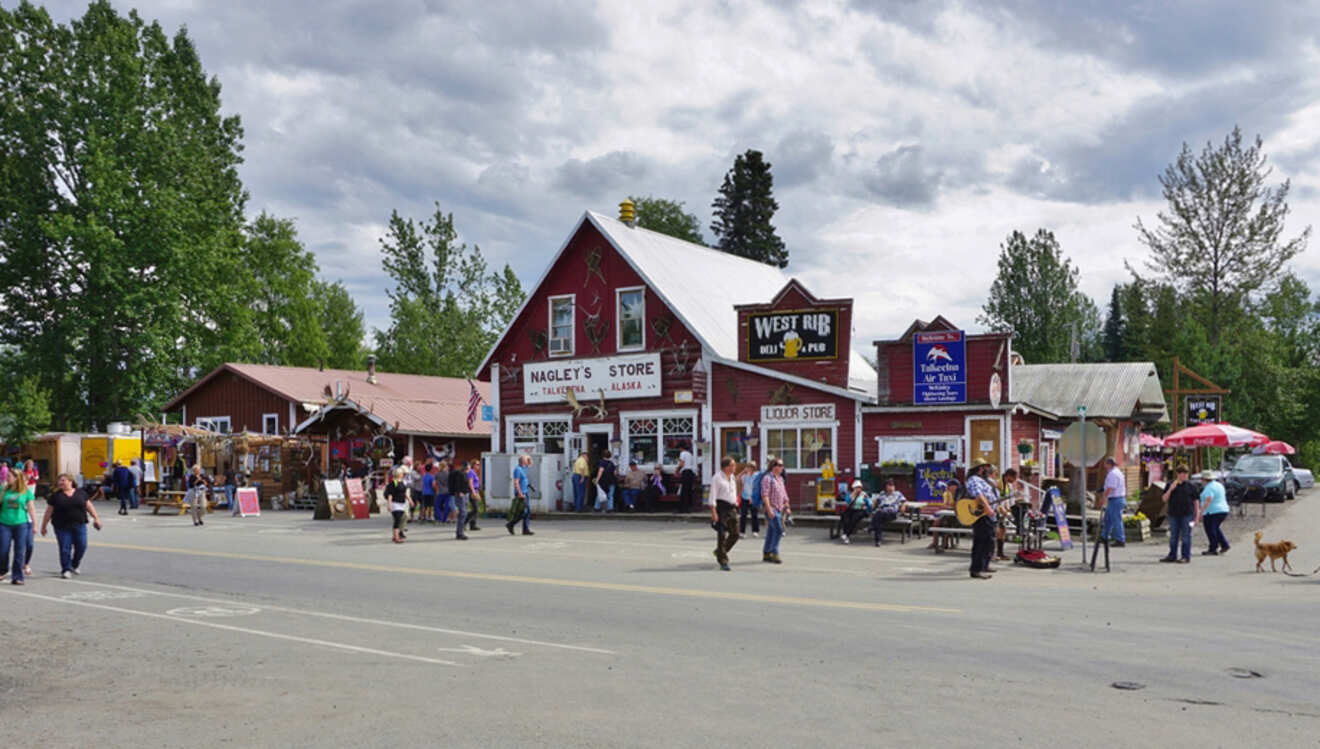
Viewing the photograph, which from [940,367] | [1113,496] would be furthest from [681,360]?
→ [1113,496]

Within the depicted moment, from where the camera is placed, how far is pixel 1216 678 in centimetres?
912

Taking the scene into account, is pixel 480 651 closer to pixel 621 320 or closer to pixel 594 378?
pixel 594 378

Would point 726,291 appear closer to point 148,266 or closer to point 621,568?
point 621,568

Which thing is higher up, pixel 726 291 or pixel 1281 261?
pixel 1281 261

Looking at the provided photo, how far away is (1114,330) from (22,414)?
9070cm

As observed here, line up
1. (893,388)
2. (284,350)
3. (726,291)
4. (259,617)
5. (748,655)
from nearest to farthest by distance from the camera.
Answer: (748,655) < (259,617) < (893,388) < (726,291) < (284,350)

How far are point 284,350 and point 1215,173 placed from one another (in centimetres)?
5397

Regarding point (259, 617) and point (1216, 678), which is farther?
point (259, 617)

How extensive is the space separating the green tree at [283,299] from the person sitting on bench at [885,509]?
50048mm

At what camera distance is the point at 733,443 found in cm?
3080

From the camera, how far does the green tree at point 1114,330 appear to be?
100544 millimetres

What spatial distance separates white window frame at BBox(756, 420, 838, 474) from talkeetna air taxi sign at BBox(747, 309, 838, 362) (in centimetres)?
187

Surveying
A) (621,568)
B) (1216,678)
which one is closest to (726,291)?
(621,568)

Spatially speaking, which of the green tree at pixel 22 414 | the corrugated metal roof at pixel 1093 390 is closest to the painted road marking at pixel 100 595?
the corrugated metal roof at pixel 1093 390
